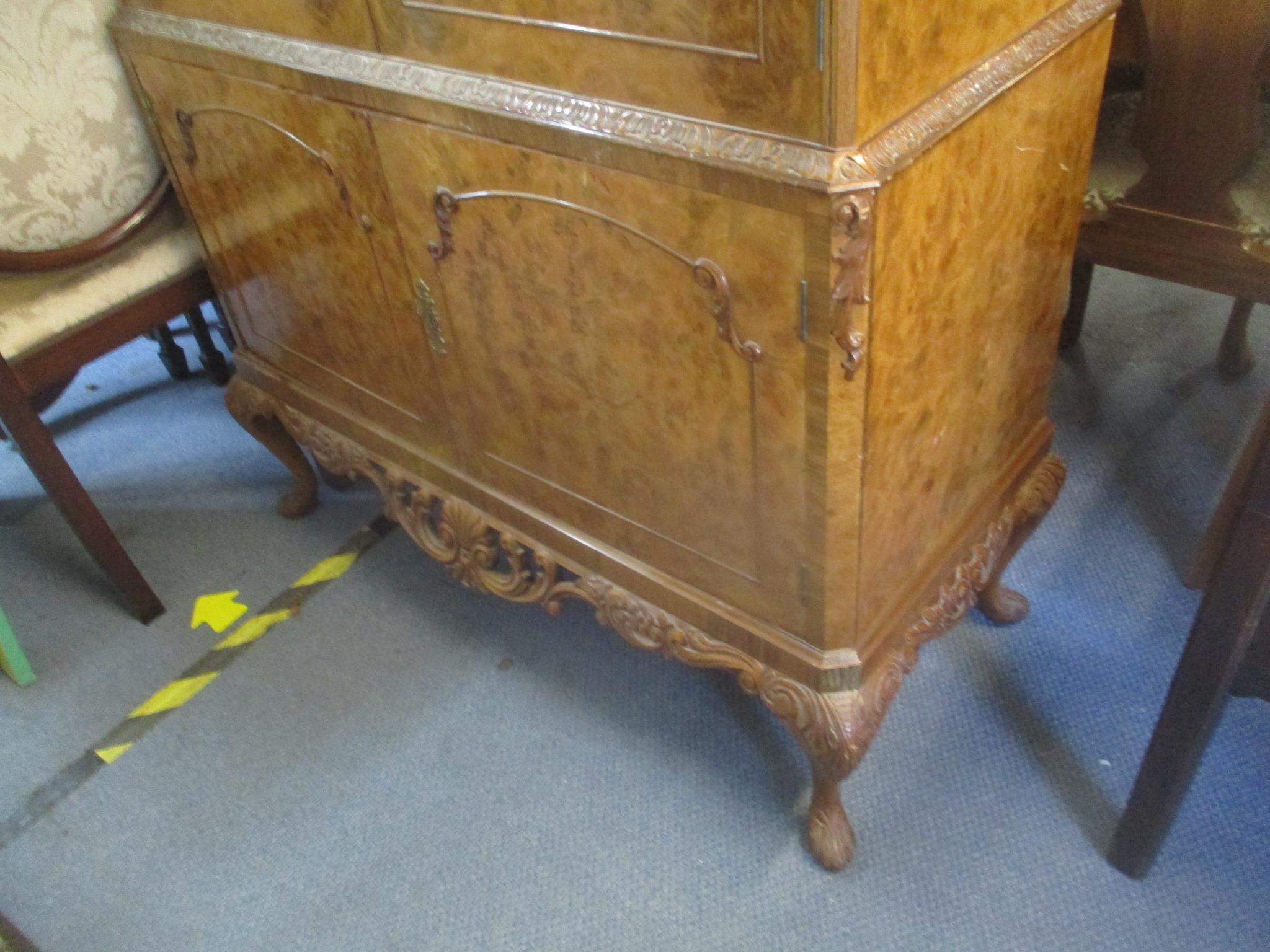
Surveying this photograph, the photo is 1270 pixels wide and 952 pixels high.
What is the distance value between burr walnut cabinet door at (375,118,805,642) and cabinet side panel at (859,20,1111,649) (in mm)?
80

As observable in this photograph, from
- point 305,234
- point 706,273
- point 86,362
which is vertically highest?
point 706,273

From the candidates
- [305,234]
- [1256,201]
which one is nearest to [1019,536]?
[1256,201]

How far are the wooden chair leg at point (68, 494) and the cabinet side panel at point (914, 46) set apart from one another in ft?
3.97

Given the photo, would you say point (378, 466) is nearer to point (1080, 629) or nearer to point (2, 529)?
point (2, 529)

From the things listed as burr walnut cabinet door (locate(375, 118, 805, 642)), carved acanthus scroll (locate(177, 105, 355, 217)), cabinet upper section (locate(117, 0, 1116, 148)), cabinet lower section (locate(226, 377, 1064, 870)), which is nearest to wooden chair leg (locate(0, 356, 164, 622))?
cabinet lower section (locate(226, 377, 1064, 870))

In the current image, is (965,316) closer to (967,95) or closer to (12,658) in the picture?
(967,95)

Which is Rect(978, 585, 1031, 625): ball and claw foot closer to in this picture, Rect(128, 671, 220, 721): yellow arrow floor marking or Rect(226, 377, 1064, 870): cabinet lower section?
Rect(226, 377, 1064, 870): cabinet lower section

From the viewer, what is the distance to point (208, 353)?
6.82 feet

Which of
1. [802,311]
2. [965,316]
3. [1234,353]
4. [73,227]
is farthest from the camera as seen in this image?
[1234,353]

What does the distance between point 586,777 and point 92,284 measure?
0.96m

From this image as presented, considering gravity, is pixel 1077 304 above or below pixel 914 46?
below

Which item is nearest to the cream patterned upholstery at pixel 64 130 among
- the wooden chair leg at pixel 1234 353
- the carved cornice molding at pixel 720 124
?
the carved cornice molding at pixel 720 124

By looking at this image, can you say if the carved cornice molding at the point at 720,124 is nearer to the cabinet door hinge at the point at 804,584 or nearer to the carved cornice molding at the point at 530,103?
the carved cornice molding at the point at 530,103

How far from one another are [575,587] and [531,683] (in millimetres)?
324
